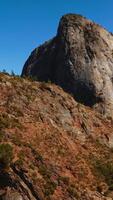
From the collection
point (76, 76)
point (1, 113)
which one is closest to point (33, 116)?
point (1, 113)

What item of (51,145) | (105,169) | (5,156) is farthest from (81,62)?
(5,156)

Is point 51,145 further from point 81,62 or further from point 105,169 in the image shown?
point 81,62

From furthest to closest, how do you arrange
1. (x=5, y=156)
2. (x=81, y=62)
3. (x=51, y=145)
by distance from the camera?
1. (x=81, y=62)
2. (x=51, y=145)
3. (x=5, y=156)

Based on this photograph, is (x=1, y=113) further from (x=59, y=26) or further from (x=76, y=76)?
(x=59, y=26)

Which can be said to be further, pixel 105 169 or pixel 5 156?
pixel 105 169

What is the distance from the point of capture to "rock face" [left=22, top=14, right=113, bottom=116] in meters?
74.1

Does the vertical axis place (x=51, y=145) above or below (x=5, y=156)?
above

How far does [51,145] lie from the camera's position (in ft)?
177

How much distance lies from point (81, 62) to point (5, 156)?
33633 millimetres

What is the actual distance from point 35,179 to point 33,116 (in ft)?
43.6

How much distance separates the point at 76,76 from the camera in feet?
246

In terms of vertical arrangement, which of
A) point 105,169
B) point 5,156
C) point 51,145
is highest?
point 51,145

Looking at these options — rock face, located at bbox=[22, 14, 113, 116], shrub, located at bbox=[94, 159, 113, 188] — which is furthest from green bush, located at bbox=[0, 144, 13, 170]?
rock face, located at bbox=[22, 14, 113, 116]

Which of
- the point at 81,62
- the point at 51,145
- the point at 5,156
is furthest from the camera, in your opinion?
the point at 81,62
